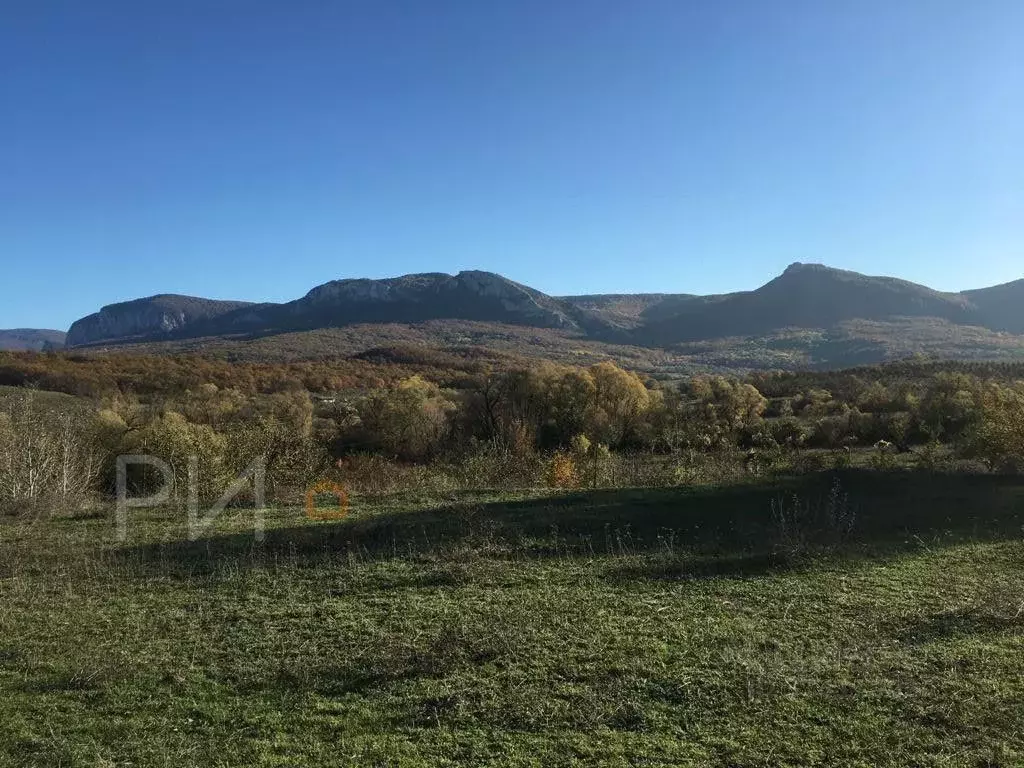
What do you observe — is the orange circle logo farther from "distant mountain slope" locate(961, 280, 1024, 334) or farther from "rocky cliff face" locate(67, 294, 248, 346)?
"rocky cliff face" locate(67, 294, 248, 346)

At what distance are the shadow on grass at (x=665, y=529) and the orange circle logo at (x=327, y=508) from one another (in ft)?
3.06

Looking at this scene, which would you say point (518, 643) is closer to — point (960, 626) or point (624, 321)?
point (960, 626)

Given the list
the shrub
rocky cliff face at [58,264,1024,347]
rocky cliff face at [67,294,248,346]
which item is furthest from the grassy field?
rocky cliff face at [67,294,248,346]

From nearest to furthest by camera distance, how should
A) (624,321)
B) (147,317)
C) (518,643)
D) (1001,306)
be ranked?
(518,643) < (1001,306) < (624,321) < (147,317)

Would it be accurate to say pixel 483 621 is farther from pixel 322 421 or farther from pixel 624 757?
pixel 322 421

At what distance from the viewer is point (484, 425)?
39562mm

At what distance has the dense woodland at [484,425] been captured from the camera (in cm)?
1922

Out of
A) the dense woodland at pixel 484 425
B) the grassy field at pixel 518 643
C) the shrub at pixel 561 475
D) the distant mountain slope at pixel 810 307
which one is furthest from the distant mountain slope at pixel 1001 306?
the grassy field at pixel 518 643

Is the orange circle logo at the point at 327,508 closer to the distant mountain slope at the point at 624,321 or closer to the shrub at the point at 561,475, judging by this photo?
the shrub at the point at 561,475

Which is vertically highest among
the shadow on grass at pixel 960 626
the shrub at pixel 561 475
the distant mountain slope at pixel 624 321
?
the distant mountain slope at pixel 624 321

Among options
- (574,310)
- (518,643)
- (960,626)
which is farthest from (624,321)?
(518,643)

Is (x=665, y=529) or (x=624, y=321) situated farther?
(x=624, y=321)

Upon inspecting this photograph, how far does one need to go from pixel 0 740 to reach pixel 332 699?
2526mm

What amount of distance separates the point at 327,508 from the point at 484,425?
24.1 meters
